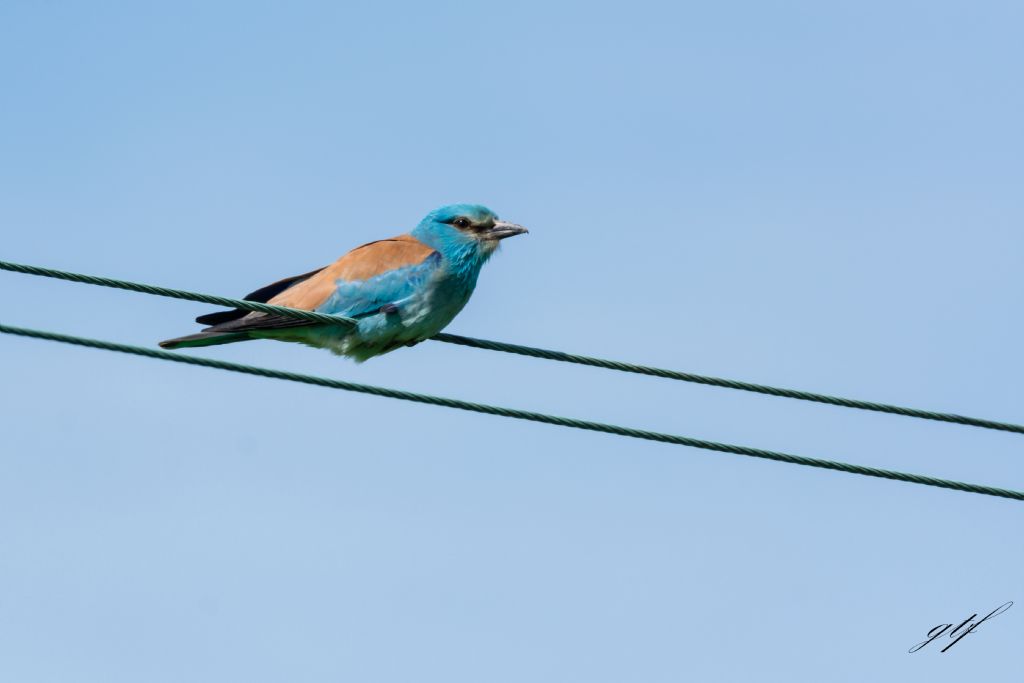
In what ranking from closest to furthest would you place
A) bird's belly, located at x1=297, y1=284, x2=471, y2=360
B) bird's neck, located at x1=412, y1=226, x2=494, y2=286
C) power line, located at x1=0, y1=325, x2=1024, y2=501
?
power line, located at x1=0, y1=325, x2=1024, y2=501, bird's belly, located at x1=297, y1=284, x2=471, y2=360, bird's neck, located at x1=412, y1=226, x2=494, y2=286

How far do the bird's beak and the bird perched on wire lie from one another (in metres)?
0.12

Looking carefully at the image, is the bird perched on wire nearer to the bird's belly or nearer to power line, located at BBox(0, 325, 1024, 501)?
the bird's belly

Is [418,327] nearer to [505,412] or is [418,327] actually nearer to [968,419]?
[505,412]

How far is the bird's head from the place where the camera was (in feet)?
29.8

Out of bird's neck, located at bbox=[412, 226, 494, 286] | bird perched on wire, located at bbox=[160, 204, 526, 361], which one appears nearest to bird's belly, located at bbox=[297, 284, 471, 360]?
bird perched on wire, located at bbox=[160, 204, 526, 361]

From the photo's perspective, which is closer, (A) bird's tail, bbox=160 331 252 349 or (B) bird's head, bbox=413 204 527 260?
(A) bird's tail, bbox=160 331 252 349

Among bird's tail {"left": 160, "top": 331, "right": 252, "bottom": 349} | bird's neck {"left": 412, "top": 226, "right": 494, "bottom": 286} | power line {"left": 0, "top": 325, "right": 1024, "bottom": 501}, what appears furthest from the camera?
bird's neck {"left": 412, "top": 226, "right": 494, "bottom": 286}

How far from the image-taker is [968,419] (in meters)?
6.52

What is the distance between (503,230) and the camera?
9305mm

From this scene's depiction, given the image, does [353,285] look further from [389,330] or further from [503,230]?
[503,230]

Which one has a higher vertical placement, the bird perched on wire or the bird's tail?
the bird perched on wire

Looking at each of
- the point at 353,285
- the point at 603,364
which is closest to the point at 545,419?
the point at 603,364

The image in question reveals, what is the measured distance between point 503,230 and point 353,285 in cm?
115

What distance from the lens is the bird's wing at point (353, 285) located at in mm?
8258
